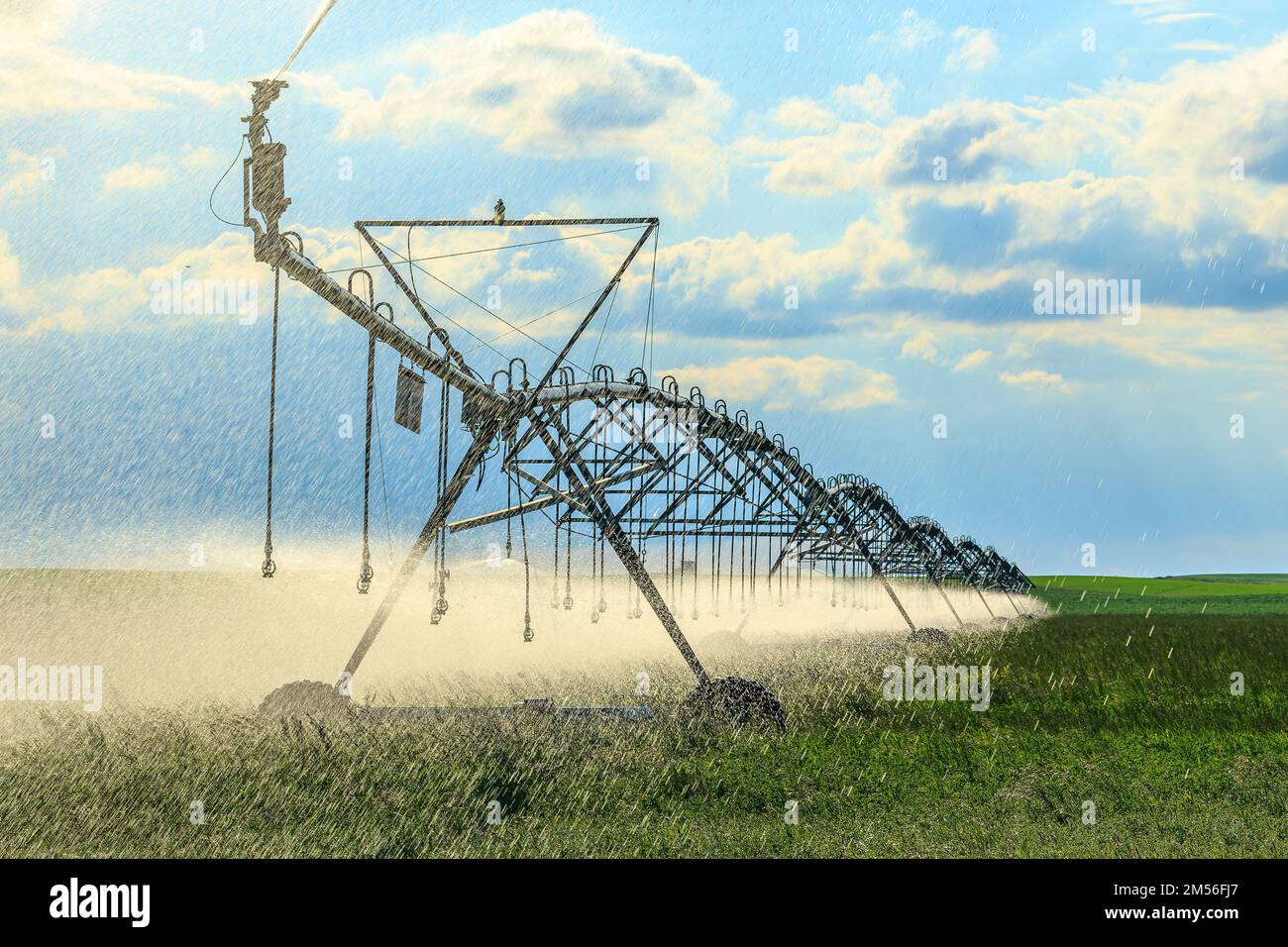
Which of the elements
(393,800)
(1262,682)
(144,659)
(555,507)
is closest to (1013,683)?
(1262,682)

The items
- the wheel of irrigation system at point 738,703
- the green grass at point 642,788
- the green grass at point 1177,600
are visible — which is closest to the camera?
the green grass at point 642,788

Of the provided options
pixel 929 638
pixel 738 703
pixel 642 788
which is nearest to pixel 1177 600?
pixel 929 638

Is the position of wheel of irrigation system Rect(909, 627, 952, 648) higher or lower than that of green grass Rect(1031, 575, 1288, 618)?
higher

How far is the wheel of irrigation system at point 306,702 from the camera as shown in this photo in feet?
51.7

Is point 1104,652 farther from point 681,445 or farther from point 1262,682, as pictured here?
point 681,445

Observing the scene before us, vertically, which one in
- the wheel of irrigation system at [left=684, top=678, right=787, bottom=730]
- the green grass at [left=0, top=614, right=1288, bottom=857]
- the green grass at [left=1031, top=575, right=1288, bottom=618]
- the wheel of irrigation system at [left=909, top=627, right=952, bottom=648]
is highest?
the wheel of irrigation system at [left=684, top=678, right=787, bottom=730]

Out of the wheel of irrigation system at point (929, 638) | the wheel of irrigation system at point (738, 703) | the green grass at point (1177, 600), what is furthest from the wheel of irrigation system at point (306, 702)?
the green grass at point (1177, 600)

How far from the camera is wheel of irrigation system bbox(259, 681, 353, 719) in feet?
51.7

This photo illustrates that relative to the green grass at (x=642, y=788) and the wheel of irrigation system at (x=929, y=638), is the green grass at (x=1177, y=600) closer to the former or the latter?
the wheel of irrigation system at (x=929, y=638)

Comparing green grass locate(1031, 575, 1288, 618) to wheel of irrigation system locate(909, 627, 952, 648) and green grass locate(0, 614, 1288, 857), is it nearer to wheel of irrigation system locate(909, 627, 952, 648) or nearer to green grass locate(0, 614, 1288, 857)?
wheel of irrigation system locate(909, 627, 952, 648)

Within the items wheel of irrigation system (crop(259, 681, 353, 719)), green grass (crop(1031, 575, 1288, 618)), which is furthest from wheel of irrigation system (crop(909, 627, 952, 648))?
green grass (crop(1031, 575, 1288, 618))

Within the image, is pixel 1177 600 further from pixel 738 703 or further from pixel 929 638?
pixel 738 703

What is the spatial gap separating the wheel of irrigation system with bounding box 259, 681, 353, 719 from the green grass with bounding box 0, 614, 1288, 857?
53 cm

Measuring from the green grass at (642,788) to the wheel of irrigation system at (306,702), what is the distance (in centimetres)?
53
